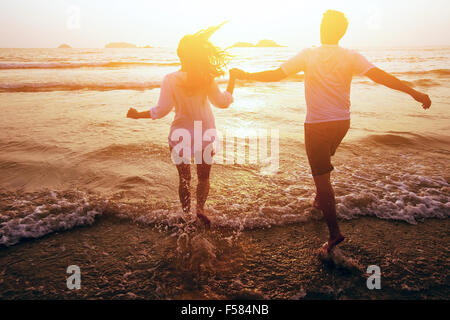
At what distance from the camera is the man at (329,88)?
2.52m

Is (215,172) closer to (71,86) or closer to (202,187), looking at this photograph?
(202,187)

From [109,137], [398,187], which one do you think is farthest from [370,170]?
[109,137]

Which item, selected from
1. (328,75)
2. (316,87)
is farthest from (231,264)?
(328,75)

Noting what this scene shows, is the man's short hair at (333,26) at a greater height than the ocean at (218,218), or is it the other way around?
the man's short hair at (333,26)

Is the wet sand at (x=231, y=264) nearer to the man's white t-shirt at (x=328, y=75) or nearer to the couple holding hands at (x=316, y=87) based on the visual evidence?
the couple holding hands at (x=316, y=87)

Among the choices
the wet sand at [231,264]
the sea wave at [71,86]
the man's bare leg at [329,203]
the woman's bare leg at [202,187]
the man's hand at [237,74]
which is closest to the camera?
the wet sand at [231,264]

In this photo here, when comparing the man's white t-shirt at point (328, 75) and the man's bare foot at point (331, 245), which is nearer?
the man's white t-shirt at point (328, 75)

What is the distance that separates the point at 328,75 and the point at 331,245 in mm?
1640

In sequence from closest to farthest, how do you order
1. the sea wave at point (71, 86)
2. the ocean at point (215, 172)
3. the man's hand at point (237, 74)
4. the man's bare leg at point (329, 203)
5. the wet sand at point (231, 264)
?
the wet sand at point (231, 264)
the man's bare leg at point (329, 203)
the man's hand at point (237, 74)
the ocean at point (215, 172)
the sea wave at point (71, 86)

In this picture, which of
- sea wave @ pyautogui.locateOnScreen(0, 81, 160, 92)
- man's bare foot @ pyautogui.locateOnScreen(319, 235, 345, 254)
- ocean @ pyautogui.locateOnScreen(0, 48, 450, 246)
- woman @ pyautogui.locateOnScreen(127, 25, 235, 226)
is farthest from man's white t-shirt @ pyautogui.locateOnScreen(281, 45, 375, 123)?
sea wave @ pyautogui.locateOnScreen(0, 81, 160, 92)

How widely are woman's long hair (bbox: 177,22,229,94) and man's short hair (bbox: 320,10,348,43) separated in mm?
990

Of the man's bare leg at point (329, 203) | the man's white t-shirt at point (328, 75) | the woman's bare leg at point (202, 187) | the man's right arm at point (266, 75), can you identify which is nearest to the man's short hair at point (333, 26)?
the man's white t-shirt at point (328, 75)

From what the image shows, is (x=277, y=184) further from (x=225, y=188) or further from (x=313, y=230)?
(x=313, y=230)
